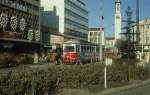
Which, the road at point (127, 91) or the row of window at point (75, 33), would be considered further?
the row of window at point (75, 33)

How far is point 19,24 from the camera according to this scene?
88000 mm

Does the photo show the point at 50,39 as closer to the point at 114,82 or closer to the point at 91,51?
the point at 91,51

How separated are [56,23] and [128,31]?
221ft

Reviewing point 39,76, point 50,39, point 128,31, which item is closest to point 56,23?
point 50,39

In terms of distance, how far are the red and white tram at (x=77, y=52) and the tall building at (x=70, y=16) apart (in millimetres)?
73168

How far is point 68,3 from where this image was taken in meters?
147

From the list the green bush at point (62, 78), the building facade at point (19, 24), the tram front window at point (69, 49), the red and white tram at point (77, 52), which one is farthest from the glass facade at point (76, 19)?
the green bush at point (62, 78)

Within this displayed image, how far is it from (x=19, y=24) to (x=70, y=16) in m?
61.3

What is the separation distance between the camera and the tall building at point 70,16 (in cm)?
13675

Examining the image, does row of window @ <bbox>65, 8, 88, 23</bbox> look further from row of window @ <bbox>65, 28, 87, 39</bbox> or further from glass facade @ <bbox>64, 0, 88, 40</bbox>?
row of window @ <bbox>65, 28, 87, 39</bbox>

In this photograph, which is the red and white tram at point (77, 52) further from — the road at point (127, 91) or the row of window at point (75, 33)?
the row of window at point (75, 33)

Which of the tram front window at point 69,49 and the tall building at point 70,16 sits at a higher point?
the tall building at point 70,16

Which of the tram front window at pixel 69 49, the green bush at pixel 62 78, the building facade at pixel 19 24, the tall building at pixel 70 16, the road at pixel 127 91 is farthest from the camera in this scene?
the tall building at pixel 70 16

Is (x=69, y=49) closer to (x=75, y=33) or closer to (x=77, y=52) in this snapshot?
(x=77, y=52)
